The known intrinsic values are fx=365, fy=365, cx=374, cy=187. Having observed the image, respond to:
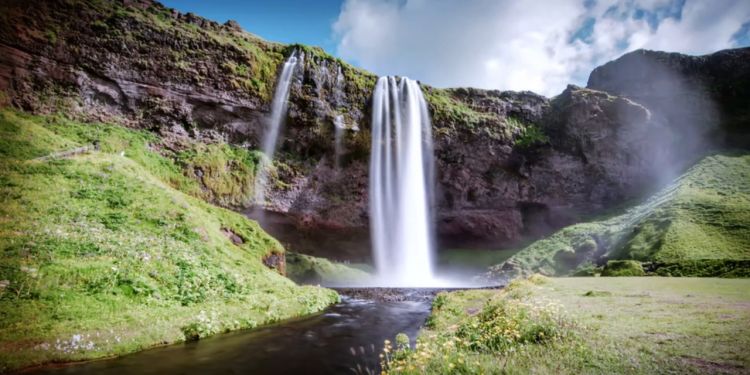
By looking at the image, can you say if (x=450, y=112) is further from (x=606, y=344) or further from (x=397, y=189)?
(x=606, y=344)

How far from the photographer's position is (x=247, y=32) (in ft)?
159

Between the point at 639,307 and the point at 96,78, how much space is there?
44799 millimetres

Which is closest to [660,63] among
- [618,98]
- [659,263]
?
[618,98]

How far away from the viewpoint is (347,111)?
48.6 metres

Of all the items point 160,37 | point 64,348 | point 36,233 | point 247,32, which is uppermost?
point 247,32

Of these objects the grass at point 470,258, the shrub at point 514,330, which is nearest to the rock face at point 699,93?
the grass at point 470,258

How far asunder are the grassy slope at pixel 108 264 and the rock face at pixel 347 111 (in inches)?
382

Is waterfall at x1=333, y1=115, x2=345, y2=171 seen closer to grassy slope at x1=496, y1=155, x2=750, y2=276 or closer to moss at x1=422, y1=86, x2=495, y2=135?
moss at x1=422, y1=86, x2=495, y2=135

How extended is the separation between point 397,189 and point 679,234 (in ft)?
103

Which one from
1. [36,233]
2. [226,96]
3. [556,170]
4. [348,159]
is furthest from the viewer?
[556,170]

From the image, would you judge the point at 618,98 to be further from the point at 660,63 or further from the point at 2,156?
the point at 2,156

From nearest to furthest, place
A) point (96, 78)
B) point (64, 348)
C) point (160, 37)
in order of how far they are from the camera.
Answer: point (64, 348) → point (96, 78) → point (160, 37)

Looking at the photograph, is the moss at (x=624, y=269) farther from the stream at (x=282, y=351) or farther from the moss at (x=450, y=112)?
the moss at (x=450, y=112)

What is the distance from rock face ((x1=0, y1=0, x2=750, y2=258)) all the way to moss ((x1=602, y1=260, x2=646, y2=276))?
2564 centimetres
